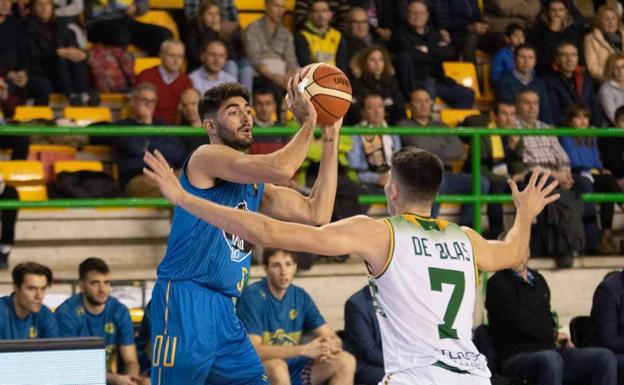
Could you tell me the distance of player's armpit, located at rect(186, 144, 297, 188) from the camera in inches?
209

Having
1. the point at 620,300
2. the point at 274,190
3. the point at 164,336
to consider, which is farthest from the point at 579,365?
the point at 164,336

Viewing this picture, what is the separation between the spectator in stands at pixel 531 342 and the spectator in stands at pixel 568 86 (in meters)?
4.23

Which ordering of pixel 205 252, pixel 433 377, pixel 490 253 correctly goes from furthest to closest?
1. pixel 205 252
2. pixel 490 253
3. pixel 433 377

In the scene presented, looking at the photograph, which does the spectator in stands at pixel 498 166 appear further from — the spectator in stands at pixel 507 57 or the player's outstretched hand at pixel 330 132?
the player's outstretched hand at pixel 330 132

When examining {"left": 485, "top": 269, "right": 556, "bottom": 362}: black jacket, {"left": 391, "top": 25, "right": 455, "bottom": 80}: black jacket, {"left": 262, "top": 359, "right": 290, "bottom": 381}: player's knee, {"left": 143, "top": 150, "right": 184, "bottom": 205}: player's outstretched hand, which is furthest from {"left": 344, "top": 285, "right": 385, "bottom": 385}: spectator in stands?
{"left": 391, "top": 25, "right": 455, "bottom": 80}: black jacket

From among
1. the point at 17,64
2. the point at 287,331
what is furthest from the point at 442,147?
the point at 17,64

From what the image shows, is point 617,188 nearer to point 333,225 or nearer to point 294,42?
point 294,42

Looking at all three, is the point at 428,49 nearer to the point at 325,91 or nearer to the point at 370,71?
the point at 370,71

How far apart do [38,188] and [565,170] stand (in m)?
4.74

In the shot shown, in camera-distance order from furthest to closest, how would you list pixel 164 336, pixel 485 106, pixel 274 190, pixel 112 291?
pixel 485 106 < pixel 112 291 < pixel 274 190 < pixel 164 336

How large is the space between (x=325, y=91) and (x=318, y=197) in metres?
0.55

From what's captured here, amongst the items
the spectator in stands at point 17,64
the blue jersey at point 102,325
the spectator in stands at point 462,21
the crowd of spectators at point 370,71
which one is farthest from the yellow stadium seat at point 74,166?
the spectator in stands at point 462,21

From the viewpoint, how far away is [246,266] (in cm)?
574

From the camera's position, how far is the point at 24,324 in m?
7.79
